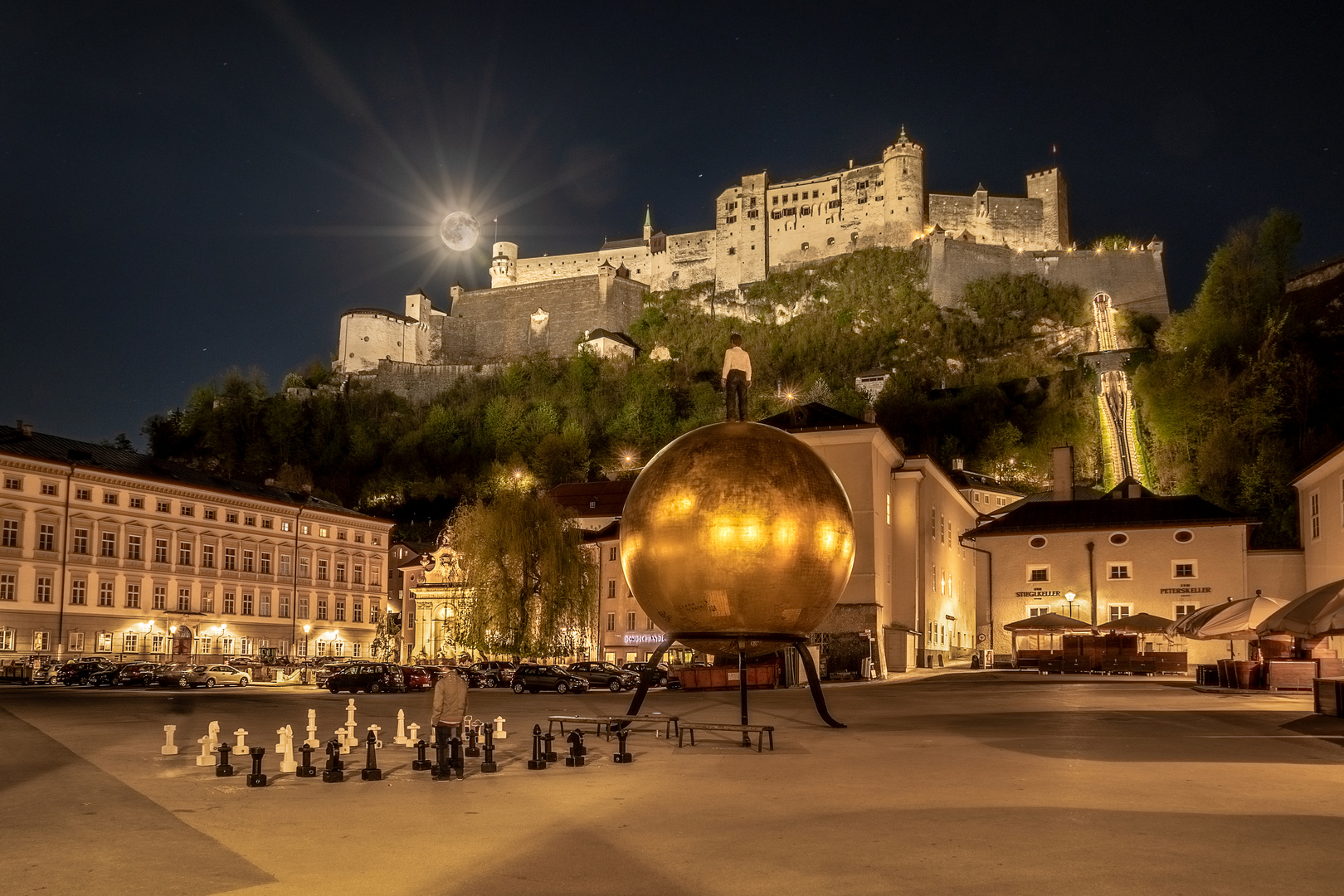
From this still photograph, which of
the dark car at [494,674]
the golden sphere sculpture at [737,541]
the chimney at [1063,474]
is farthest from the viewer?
the chimney at [1063,474]

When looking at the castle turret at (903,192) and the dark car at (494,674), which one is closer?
the dark car at (494,674)

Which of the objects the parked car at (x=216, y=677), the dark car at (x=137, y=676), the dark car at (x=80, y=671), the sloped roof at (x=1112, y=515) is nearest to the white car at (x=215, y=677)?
the parked car at (x=216, y=677)

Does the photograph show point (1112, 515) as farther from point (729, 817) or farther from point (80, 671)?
point (729, 817)

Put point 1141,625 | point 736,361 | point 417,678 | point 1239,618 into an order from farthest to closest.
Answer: point 1141,625
point 417,678
point 1239,618
point 736,361

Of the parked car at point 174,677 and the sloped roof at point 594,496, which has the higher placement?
the sloped roof at point 594,496

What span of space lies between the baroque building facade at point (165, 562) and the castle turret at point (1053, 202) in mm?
97550

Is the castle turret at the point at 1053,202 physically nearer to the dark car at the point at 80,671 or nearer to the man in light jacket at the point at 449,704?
the dark car at the point at 80,671

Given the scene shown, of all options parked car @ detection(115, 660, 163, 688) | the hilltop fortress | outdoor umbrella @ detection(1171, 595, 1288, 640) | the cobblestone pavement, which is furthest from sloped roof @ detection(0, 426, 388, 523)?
the hilltop fortress

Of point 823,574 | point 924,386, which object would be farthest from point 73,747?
point 924,386

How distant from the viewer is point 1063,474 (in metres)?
71.4

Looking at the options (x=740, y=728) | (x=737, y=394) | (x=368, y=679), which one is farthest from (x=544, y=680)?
Answer: (x=737, y=394)

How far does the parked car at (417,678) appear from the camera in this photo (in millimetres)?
45438

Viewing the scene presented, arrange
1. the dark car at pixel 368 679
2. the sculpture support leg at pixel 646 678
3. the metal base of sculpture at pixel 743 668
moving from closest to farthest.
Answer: the metal base of sculpture at pixel 743 668, the sculpture support leg at pixel 646 678, the dark car at pixel 368 679

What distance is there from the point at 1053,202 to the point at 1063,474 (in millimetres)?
83071
